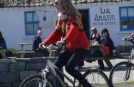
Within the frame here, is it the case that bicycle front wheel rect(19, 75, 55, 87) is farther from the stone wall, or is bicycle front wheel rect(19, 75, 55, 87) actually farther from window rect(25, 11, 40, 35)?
window rect(25, 11, 40, 35)

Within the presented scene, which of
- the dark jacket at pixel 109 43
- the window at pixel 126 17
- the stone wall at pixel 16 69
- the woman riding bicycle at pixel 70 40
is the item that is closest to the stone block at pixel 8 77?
the stone wall at pixel 16 69

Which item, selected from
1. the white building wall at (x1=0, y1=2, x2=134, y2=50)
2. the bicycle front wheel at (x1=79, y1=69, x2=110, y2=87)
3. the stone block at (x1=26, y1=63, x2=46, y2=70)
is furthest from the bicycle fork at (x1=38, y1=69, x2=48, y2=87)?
the white building wall at (x1=0, y1=2, x2=134, y2=50)

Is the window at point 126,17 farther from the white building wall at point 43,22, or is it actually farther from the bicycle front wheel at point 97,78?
the bicycle front wheel at point 97,78

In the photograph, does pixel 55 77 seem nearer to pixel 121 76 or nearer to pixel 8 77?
pixel 8 77

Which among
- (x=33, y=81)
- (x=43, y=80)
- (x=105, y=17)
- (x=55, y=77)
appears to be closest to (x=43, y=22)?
(x=105, y=17)

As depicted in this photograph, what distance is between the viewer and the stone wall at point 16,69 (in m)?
9.84

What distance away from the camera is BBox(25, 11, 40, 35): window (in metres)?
22.8

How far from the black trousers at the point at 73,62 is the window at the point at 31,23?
49.4 ft

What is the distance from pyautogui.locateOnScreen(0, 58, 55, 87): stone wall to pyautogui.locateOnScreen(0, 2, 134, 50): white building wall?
1222 centimetres

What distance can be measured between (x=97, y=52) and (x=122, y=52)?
541cm

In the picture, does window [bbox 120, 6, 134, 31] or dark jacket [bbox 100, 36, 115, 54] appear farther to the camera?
window [bbox 120, 6, 134, 31]

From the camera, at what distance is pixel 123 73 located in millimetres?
10055

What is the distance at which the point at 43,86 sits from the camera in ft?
24.3

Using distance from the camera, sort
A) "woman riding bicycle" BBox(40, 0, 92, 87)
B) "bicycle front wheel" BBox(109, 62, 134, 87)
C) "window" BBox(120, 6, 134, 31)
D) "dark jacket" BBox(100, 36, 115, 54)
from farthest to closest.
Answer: "window" BBox(120, 6, 134, 31)
"dark jacket" BBox(100, 36, 115, 54)
"bicycle front wheel" BBox(109, 62, 134, 87)
"woman riding bicycle" BBox(40, 0, 92, 87)
